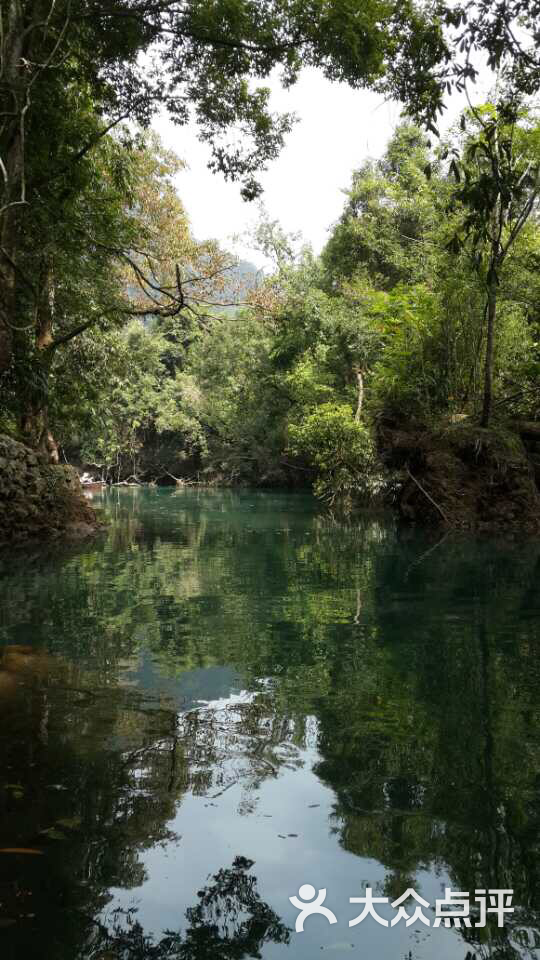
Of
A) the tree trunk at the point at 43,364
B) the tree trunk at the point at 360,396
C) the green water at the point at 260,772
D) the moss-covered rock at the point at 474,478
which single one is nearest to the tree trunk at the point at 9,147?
the green water at the point at 260,772

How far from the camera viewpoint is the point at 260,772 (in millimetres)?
3258

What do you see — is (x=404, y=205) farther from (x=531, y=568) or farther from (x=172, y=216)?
(x=531, y=568)

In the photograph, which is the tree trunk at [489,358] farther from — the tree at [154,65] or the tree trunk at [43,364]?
the tree trunk at [43,364]

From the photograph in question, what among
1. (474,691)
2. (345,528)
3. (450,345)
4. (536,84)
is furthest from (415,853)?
(450,345)

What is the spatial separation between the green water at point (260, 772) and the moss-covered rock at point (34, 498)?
616 centimetres

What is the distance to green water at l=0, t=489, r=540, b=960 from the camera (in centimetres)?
220

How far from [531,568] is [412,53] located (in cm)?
→ 693

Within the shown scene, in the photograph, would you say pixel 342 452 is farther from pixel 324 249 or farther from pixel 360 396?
pixel 324 249

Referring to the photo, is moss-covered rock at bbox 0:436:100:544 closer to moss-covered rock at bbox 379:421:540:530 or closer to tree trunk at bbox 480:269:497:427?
moss-covered rock at bbox 379:421:540:530

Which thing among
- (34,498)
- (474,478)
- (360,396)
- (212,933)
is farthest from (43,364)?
(360,396)

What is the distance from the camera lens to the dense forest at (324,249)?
26.0ft

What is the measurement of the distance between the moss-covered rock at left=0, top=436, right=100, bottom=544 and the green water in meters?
6.16

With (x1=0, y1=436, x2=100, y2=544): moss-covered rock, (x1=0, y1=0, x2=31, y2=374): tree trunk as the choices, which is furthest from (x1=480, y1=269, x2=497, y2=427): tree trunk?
(x1=0, y1=0, x2=31, y2=374): tree trunk

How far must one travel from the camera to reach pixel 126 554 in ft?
37.7
